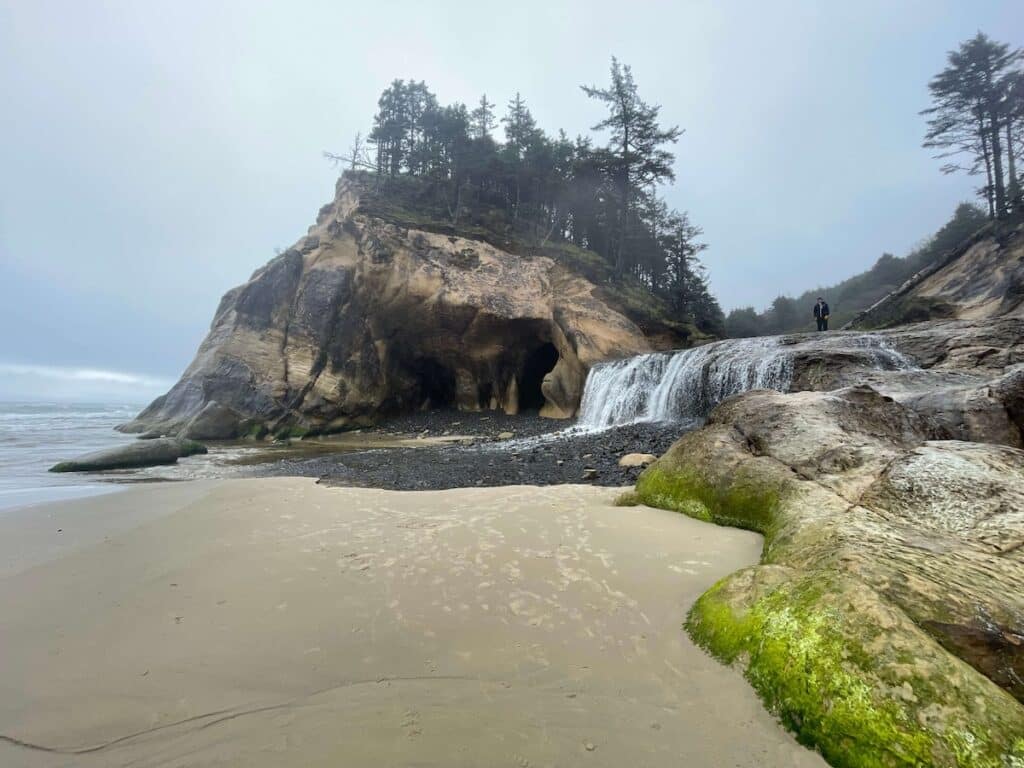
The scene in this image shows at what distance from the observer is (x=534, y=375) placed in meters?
25.4

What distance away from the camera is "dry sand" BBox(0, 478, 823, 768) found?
1.73 meters

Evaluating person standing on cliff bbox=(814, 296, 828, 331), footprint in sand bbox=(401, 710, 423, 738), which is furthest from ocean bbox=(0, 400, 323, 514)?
person standing on cliff bbox=(814, 296, 828, 331)

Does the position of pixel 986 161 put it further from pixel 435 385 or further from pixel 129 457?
pixel 129 457

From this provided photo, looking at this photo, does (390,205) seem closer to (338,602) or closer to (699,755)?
(338,602)

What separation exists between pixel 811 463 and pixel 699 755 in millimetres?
3445

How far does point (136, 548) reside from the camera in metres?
4.03

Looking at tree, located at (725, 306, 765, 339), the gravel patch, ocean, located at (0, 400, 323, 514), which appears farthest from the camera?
tree, located at (725, 306, 765, 339)

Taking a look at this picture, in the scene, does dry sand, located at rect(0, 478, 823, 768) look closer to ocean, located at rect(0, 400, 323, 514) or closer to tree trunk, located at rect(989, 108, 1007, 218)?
ocean, located at rect(0, 400, 323, 514)

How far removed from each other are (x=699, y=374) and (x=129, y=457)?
1546cm

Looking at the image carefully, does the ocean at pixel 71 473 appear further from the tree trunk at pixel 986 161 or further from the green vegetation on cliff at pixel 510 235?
the tree trunk at pixel 986 161

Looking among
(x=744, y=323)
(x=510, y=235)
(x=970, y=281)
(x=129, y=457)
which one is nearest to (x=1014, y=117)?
(x=970, y=281)

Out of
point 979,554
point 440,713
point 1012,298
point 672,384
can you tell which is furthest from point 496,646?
point 1012,298

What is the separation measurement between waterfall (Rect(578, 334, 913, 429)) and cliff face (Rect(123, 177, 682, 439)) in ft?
9.76

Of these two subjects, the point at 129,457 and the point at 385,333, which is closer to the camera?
the point at 129,457
